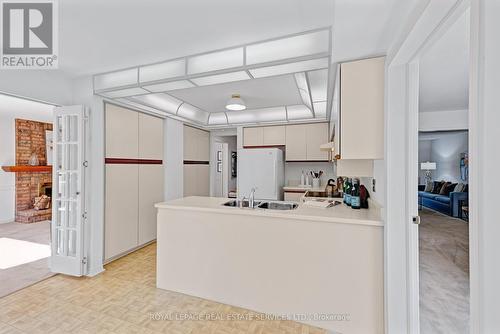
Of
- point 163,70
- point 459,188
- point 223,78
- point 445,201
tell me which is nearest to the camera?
point 223,78

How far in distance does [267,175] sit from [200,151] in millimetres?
1769

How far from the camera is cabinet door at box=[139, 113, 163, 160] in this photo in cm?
378

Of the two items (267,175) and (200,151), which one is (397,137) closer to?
(267,175)

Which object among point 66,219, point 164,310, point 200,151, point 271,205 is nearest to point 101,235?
point 66,219

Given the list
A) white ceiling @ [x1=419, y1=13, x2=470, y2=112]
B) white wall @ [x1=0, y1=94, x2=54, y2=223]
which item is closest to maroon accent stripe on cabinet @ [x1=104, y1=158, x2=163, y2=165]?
white wall @ [x1=0, y1=94, x2=54, y2=223]

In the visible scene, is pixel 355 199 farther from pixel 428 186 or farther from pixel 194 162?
pixel 428 186

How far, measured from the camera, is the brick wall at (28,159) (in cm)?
559

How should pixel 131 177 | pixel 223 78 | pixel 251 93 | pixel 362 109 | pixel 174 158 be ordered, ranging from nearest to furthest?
1. pixel 362 109
2. pixel 223 78
3. pixel 131 177
4. pixel 251 93
5. pixel 174 158

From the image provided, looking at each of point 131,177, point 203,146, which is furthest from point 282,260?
point 203,146

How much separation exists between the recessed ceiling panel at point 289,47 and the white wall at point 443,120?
13.9 ft

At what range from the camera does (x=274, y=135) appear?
507 centimetres

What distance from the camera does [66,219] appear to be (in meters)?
2.94

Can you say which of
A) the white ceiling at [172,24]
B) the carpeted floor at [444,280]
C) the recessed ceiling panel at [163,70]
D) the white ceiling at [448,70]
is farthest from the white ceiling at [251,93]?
the carpeted floor at [444,280]

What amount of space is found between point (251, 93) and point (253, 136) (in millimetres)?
1504
